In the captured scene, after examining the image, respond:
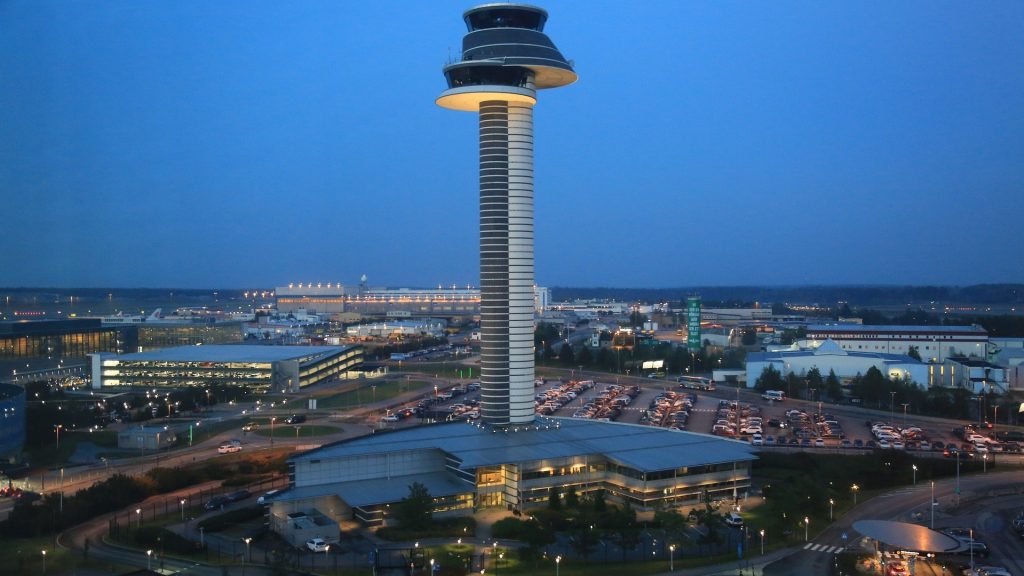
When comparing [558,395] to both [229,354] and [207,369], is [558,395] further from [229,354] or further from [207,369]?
[229,354]

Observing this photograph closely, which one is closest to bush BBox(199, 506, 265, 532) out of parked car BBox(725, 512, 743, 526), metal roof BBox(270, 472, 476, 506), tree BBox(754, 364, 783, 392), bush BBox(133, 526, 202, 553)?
metal roof BBox(270, 472, 476, 506)

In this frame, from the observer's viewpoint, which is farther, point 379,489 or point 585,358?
point 585,358

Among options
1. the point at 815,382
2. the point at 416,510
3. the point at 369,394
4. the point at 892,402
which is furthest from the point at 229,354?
the point at 892,402

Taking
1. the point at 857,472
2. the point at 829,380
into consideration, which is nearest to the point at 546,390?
the point at 829,380

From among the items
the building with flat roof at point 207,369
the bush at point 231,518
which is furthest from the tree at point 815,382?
the bush at point 231,518

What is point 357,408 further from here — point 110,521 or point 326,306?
point 326,306

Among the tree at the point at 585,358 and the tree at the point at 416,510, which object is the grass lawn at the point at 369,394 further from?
the tree at the point at 416,510

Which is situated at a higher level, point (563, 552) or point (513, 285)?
point (513, 285)
